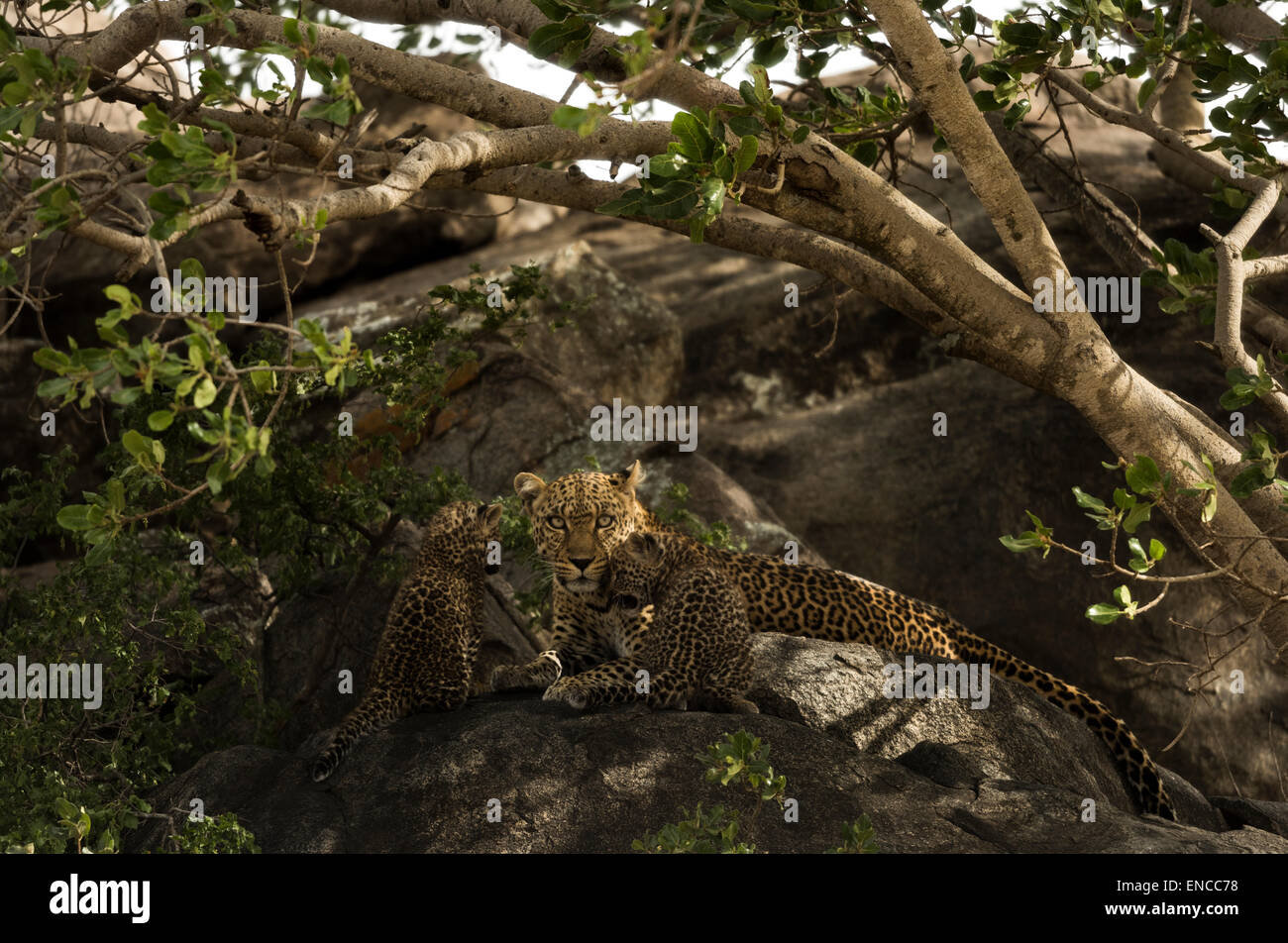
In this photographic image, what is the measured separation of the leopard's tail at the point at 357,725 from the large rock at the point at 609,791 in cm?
6

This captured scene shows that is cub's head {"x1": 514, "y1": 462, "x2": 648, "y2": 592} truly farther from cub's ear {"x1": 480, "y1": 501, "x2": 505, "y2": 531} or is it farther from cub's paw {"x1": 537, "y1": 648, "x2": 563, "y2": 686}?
cub's paw {"x1": 537, "y1": 648, "x2": 563, "y2": 686}

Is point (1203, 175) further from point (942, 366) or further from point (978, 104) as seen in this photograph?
point (978, 104)

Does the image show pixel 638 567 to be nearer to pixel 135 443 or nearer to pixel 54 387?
pixel 135 443

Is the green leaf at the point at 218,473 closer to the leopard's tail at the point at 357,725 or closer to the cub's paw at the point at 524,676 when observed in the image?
the leopard's tail at the point at 357,725

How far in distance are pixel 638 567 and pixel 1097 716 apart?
9.94ft

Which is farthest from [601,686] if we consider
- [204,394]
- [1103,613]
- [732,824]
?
[204,394]

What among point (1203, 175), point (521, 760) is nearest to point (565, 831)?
point (521, 760)

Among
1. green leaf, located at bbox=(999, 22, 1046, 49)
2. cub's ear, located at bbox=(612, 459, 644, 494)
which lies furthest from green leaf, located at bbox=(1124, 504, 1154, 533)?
cub's ear, located at bbox=(612, 459, 644, 494)

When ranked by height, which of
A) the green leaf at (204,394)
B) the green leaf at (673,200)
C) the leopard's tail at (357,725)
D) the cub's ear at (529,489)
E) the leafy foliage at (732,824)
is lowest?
the leopard's tail at (357,725)

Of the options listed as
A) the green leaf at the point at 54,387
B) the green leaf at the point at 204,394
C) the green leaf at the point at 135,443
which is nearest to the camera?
the green leaf at the point at 204,394

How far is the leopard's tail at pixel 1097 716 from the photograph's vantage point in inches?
324

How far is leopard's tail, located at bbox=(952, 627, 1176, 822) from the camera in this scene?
8.24 meters

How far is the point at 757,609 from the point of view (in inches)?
351

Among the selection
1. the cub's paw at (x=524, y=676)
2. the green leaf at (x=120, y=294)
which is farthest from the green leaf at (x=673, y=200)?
the cub's paw at (x=524, y=676)
